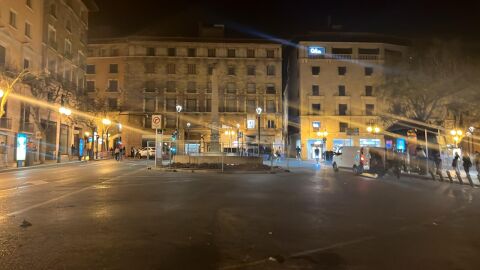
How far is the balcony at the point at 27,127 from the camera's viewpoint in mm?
39588

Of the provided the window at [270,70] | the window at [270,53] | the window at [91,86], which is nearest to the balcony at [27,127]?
the window at [91,86]

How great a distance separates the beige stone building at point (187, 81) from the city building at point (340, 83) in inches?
353

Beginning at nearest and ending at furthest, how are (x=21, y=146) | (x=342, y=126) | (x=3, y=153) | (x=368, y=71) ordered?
(x=21, y=146) < (x=3, y=153) < (x=342, y=126) < (x=368, y=71)

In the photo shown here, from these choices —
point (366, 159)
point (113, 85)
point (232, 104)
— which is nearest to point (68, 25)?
point (113, 85)

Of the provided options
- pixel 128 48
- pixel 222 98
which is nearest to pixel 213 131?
pixel 222 98

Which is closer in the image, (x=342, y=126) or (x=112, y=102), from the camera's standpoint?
(x=342, y=126)

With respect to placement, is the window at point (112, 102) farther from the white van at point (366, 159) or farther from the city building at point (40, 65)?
the white van at point (366, 159)

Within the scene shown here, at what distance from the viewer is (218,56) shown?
73.8m

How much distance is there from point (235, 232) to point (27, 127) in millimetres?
38760

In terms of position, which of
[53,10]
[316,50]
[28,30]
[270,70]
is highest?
[316,50]

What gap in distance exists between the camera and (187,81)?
7419 cm

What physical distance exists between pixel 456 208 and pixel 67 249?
1055 centimetres

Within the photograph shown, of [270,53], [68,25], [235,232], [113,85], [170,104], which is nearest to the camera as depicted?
[235,232]

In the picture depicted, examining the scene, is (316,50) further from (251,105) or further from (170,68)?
(170,68)
